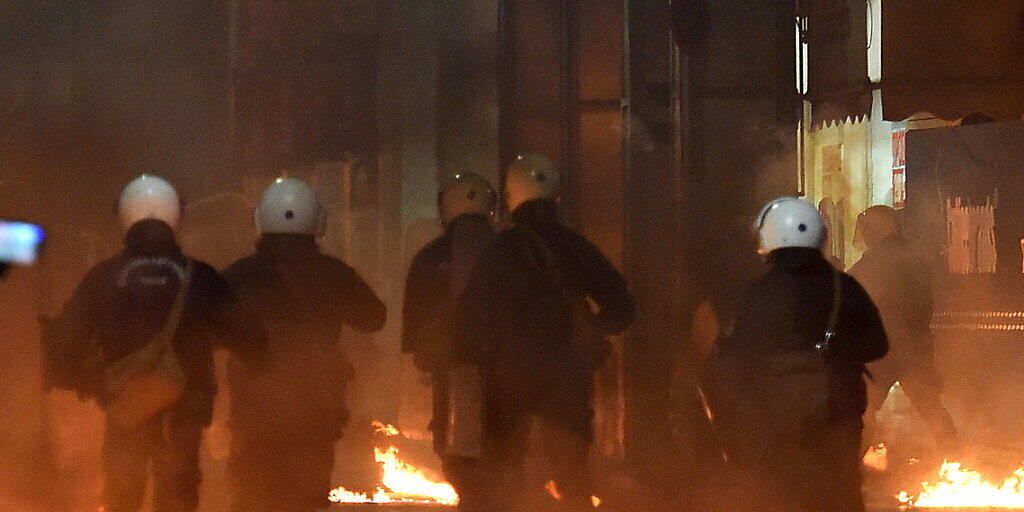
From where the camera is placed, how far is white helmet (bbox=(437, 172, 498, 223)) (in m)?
5.51

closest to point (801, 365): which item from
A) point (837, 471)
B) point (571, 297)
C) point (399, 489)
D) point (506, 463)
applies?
point (837, 471)

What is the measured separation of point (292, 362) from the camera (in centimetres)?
546

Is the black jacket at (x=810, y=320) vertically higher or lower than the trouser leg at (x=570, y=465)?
higher

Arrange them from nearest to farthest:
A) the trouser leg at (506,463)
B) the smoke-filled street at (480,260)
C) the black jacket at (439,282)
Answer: the smoke-filled street at (480,260) → the black jacket at (439,282) → the trouser leg at (506,463)

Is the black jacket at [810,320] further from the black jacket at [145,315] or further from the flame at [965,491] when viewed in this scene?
the black jacket at [145,315]

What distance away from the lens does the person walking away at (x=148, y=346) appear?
4.87 meters

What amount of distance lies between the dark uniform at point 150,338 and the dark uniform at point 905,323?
152 inches

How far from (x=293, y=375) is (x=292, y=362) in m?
0.14

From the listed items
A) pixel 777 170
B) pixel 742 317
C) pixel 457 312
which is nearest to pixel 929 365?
pixel 777 170

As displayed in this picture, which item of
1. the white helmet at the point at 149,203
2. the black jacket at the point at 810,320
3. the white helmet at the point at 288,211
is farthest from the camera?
the white helmet at the point at 288,211

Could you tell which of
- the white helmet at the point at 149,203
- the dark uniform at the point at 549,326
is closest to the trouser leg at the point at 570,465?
the dark uniform at the point at 549,326

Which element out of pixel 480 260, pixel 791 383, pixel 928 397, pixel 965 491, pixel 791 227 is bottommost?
pixel 965 491

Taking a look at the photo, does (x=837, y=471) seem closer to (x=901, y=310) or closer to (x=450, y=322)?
(x=450, y=322)

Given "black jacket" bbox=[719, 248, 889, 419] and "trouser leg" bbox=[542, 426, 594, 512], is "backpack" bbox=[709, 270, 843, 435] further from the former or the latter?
"trouser leg" bbox=[542, 426, 594, 512]
